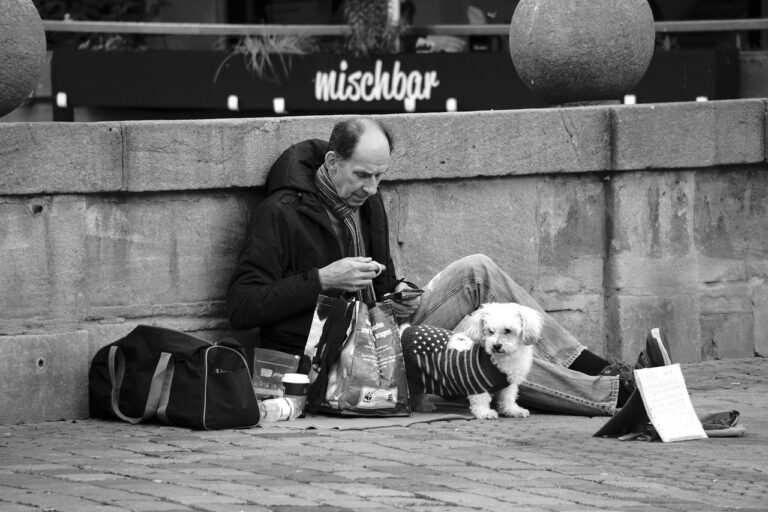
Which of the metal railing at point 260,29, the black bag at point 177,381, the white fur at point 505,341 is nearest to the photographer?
the black bag at point 177,381

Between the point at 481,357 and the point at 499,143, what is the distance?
4.34 feet

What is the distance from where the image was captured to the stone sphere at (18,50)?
6316mm

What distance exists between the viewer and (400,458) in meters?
5.41

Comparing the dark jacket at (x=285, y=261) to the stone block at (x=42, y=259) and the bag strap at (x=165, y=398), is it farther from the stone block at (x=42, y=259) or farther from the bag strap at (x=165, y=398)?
the stone block at (x=42, y=259)

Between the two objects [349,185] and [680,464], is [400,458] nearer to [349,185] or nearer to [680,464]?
[680,464]

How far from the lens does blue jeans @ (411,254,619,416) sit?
6543 mm

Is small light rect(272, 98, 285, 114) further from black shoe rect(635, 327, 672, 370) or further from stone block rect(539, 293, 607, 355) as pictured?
black shoe rect(635, 327, 672, 370)

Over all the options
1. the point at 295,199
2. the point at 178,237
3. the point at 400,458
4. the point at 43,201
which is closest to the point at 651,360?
the point at 400,458

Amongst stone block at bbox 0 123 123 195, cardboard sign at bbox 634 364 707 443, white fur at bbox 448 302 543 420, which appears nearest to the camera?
cardboard sign at bbox 634 364 707 443

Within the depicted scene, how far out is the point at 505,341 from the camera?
630cm

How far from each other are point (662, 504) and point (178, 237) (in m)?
2.70

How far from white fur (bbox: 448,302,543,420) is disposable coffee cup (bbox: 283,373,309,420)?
0.63 meters

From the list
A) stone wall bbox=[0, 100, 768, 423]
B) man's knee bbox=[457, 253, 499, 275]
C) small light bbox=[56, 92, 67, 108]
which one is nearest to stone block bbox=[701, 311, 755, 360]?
stone wall bbox=[0, 100, 768, 423]

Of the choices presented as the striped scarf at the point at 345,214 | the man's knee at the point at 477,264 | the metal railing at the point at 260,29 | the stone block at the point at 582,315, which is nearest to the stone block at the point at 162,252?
the striped scarf at the point at 345,214
